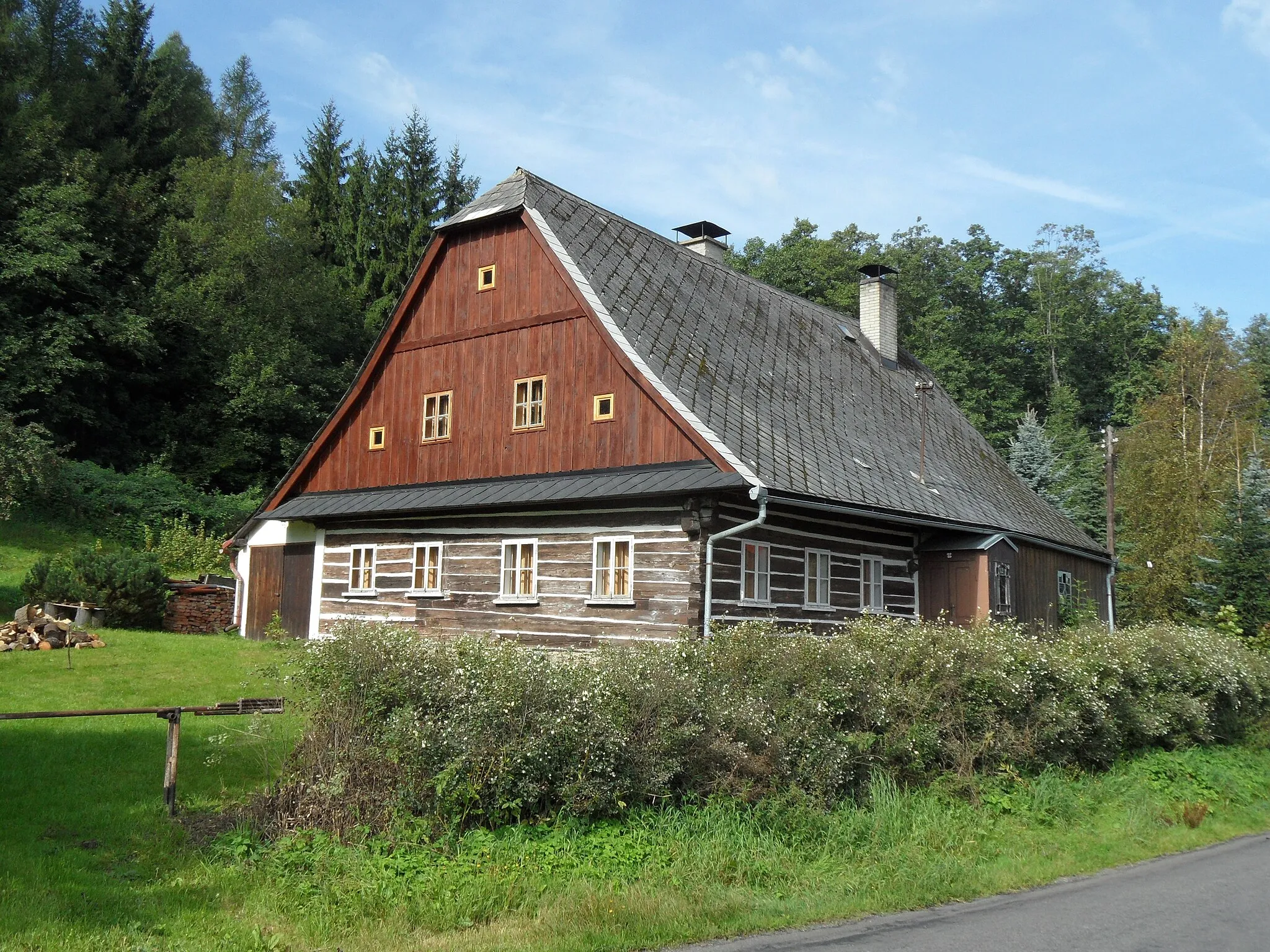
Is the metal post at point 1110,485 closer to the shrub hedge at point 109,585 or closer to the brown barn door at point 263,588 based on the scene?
the brown barn door at point 263,588

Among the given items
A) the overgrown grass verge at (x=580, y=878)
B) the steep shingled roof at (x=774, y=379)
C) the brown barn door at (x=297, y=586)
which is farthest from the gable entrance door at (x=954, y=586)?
the brown barn door at (x=297, y=586)

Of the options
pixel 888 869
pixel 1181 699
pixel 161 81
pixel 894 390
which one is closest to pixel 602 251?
pixel 894 390

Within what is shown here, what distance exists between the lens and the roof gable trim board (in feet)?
48.3

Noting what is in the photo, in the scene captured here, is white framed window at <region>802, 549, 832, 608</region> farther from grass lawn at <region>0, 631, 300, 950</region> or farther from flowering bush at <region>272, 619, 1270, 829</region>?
grass lawn at <region>0, 631, 300, 950</region>

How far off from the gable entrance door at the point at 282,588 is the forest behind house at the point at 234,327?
4.50m

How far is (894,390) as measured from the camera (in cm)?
2436

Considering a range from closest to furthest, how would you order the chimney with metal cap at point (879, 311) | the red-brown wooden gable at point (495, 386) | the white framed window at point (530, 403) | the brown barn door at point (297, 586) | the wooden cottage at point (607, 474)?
the wooden cottage at point (607, 474) → the red-brown wooden gable at point (495, 386) → the white framed window at point (530, 403) → the brown barn door at point (297, 586) → the chimney with metal cap at point (879, 311)

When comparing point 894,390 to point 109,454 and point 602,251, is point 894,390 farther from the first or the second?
point 109,454

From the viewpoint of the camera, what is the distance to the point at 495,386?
1859 cm

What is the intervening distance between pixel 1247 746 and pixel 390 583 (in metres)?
13.9

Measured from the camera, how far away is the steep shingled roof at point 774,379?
54.6 ft

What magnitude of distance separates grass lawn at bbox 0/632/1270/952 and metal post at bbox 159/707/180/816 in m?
0.13

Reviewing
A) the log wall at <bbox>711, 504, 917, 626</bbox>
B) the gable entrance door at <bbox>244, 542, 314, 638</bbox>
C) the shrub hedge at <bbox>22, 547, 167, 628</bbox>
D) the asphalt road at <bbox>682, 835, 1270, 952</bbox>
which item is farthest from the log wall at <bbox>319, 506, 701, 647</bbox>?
the asphalt road at <bbox>682, 835, 1270, 952</bbox>

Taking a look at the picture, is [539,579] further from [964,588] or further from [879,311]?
[879,311]
